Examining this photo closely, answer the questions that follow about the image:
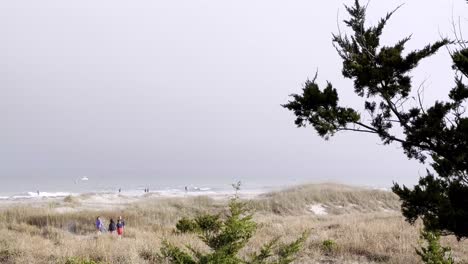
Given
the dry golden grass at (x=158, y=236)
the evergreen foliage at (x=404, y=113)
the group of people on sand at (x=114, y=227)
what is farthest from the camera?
the group of people on sand at (x=114, y=227)

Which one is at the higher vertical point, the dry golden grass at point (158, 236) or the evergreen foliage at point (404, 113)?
the evergreen foliage at point (404, 113)

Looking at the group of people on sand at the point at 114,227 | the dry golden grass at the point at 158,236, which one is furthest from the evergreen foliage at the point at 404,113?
the group of people on sand at the point at 114,227

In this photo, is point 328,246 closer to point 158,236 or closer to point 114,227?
point 158,236

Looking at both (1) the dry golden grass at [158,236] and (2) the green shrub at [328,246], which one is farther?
(2) the green shrub at [328,246]

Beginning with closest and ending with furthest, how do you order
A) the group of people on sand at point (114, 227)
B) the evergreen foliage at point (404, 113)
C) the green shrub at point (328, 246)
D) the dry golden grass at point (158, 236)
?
the evergreen foliage at point (404, 113), the dry golden grass at point (158, 236), the green shrub at point (328, 246), the group of people on sand at point (114, 227)

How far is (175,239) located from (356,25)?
9.93 meters

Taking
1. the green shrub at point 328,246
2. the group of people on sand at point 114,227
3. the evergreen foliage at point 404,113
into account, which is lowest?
the green shrub at point 328,246

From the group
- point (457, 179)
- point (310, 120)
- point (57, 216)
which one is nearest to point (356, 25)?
point (310, 120)

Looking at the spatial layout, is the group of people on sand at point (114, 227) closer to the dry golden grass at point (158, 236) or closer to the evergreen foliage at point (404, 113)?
the dry golden grass at point (158, 236)

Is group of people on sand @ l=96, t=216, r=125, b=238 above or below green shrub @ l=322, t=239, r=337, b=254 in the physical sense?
above

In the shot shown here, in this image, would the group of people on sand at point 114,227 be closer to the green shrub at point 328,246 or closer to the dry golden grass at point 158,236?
the dry golden grass at point 158,236

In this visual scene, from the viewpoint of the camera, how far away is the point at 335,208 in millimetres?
36094

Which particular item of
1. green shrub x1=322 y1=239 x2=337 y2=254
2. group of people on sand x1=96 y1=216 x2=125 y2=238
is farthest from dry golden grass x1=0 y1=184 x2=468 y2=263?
group of people on sand x1=96 y1=216 x2=125 y2=238

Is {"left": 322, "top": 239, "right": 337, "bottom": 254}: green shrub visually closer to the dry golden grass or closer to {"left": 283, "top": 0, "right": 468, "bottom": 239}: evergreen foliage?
the dry golden grass
